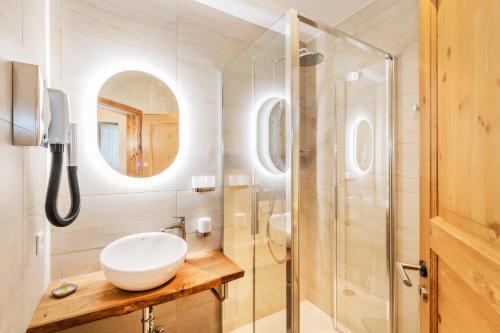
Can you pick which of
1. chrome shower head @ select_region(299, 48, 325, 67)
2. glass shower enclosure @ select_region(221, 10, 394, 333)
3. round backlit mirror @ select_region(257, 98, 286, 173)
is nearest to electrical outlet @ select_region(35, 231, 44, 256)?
glass shower enclosure @ select_region(221, 10, 394, 333)

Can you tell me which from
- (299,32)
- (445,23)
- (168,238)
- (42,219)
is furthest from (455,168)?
(42,219)

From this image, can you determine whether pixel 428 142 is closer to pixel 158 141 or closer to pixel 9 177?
pixel 9 177

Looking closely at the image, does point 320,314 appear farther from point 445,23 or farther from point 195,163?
point 445,23

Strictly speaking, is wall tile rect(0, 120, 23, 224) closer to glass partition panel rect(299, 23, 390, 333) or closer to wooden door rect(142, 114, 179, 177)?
wooden door rect(142, 114, 179, 177)

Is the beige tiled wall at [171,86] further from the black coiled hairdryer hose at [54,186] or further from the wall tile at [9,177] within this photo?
the wall tile at [9,177]

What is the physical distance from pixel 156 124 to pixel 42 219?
79cm

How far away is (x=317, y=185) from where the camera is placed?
1.86 m

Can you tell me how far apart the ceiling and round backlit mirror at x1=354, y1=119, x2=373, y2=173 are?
94 cm

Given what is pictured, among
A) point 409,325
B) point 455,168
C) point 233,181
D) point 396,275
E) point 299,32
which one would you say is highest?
point 299,32

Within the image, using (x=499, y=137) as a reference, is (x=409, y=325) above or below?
below

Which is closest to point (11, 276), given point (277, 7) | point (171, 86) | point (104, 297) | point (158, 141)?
point (104, 297)

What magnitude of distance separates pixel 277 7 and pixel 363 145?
4.21 feet

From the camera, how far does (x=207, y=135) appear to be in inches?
67.5

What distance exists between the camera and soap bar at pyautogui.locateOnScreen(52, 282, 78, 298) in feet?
3.64
